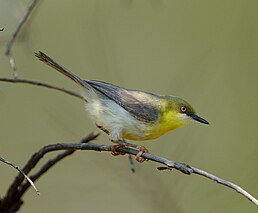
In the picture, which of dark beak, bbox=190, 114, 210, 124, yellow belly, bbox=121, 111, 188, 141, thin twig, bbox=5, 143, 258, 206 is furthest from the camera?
dark beak, bbox=190, 114, 210, 124

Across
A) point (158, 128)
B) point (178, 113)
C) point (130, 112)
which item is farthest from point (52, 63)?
point (178, 113)

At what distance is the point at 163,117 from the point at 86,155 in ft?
2.42

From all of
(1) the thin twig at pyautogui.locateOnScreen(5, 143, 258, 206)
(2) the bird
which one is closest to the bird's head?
(2) the bird

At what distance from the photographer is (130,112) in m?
2.51

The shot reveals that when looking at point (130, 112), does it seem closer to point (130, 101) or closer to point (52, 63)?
point (130, 101)

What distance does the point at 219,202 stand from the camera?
213cm

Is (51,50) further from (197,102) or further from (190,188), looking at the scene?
(190,188)

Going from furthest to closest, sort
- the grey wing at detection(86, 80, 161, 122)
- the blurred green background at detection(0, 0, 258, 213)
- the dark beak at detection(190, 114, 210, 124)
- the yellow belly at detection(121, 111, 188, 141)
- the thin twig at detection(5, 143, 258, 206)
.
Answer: the blurred green background at detection(0, 0, 258, 213) < the dark beak at detection(190, 114, 210, 124) < the grey wing at detection(86, 80, 161, 122) < the yellow belly at detection(121, 111, 188, 141) < the thin twig at detection(5, 143, 258, 206)

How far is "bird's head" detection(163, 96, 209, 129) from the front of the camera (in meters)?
2.64

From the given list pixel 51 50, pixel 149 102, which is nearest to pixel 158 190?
pixel 149 102

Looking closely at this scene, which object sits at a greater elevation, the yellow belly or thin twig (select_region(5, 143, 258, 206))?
the yellow belly

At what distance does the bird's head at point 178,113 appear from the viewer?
8.67 feet

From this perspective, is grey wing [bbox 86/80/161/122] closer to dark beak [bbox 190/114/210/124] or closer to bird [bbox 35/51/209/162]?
bird [bbox 35/51/209/162]

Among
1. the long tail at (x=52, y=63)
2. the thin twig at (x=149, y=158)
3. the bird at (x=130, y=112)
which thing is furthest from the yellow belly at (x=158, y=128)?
the thin twig at (x=149, y=158)
